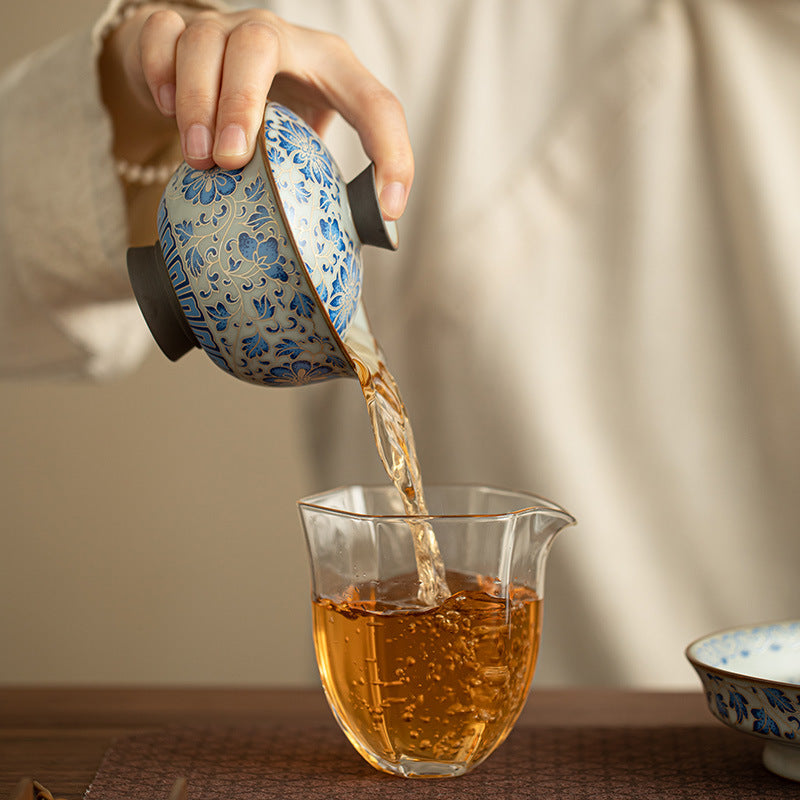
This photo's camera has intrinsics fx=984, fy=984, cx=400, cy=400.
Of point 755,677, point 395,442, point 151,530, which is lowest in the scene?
point 151,530

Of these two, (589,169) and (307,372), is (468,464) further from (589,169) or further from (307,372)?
(307,372)

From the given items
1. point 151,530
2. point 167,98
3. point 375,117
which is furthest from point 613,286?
point 151,530

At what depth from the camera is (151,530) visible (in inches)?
102

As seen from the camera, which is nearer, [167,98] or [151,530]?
[167,98]

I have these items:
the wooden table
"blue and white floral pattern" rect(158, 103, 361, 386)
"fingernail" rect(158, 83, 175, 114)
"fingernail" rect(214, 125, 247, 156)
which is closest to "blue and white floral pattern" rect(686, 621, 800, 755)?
the wooden table

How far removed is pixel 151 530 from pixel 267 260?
2118 mm

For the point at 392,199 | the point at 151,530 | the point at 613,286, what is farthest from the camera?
the point at 151,530

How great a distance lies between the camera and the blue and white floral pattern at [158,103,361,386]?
0.60 m

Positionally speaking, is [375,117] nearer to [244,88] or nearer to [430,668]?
[244,88]

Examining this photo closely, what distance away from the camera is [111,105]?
99cm

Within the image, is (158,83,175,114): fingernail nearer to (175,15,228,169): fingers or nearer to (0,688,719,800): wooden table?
(175,15,228,169): fingers

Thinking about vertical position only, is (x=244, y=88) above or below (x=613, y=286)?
Answer: above

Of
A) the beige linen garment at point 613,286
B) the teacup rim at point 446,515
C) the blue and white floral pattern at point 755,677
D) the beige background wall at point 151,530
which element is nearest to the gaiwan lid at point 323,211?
the teacup rim at point 446,515

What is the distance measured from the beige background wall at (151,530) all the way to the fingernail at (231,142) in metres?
1.92
